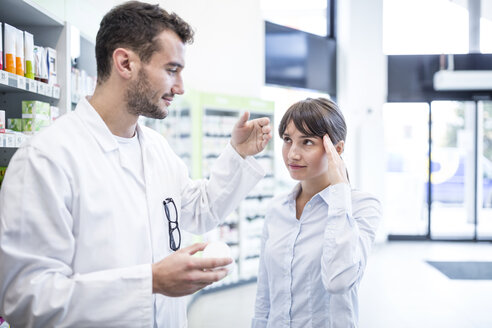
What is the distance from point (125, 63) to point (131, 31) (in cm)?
12

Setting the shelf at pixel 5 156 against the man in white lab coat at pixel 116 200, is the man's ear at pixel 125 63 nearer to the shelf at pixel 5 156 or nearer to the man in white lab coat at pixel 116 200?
the man in white lab coat at pixel 116 200

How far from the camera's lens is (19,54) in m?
2.03

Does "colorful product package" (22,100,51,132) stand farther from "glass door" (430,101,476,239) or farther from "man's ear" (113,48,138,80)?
"glass door" (430,101,476,239)

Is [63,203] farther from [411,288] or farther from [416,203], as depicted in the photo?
[416,203]

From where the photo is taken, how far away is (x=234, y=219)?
571 cm

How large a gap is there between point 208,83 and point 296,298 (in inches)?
183

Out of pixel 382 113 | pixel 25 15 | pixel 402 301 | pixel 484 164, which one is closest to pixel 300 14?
pixel 382 113

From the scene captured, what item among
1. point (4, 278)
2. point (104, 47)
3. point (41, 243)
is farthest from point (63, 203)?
point (104, 47)

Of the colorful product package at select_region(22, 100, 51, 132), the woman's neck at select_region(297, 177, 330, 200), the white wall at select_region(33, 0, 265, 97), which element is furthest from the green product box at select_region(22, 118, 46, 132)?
the white wall at select_region(33, 0, 265, 97)

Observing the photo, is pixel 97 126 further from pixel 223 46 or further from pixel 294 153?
pixel 223 46

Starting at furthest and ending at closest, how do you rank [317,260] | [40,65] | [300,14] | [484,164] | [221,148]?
[484,164]
[300,14]
[221,148]
[40,65]
[317,260]

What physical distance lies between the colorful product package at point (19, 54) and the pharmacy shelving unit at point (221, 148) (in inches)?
92.8

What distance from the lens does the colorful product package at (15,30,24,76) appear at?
2.01 metres

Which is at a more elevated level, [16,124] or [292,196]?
[16,124]
